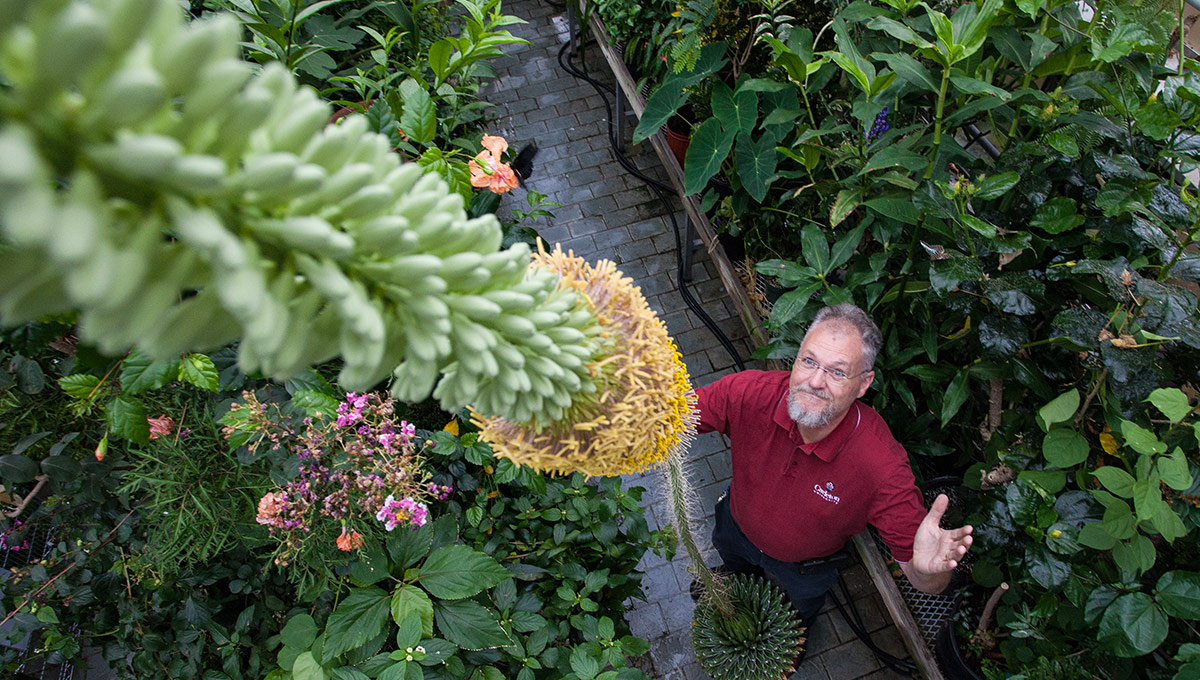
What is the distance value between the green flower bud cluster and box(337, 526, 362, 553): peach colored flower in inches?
58.3

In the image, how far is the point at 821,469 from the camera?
2.90 m

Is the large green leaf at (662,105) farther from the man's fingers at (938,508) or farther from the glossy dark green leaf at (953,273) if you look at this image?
the man's fingers at (938,508)

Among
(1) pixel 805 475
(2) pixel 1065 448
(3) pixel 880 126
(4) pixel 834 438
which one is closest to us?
(2) pixel 1065 448

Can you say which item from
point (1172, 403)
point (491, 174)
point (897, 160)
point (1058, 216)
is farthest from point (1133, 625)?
point (491, 174)

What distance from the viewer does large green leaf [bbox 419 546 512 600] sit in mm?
2174

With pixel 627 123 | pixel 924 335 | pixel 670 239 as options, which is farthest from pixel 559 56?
pixel 924 335

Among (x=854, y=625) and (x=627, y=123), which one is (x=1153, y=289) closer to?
(x=854, y=625)

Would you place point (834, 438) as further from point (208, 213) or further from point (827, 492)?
point (208, 213)

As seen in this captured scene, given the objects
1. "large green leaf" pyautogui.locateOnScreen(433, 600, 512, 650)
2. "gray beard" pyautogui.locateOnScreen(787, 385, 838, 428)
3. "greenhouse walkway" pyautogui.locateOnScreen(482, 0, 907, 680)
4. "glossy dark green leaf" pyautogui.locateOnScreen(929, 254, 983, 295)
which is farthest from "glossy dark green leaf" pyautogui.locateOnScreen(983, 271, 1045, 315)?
"large green leaf" pyautogui.locateOnScreen(433, 600, 512, 650)

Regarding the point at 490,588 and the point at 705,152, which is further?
the point at 705,152

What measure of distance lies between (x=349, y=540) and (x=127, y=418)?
2.57 feet

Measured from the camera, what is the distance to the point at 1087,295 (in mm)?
2395

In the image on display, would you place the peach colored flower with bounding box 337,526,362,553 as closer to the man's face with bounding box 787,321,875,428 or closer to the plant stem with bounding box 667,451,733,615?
the plant stem with bounding box 667,451,733,615

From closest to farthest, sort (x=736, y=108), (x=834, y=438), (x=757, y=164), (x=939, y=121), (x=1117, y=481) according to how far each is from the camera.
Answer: (x=1117, y=481) → (x=939, y=121) → (x=834, y=438) → (x=757, y=164) → (x=736, y=108)
